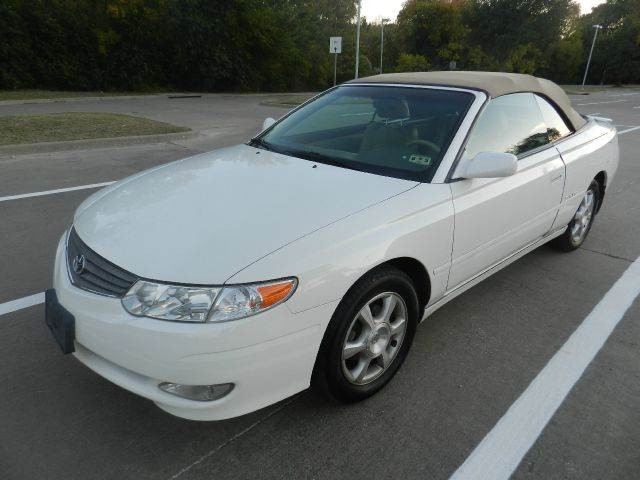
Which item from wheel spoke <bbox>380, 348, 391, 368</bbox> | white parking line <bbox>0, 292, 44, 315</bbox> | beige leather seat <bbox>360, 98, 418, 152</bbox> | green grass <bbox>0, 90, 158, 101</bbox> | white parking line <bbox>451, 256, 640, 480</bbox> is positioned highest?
beige leather seat <bbox>360, 98, 418, 152</bbox>

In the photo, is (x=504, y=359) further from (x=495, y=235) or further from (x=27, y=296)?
(x=27, y=296)

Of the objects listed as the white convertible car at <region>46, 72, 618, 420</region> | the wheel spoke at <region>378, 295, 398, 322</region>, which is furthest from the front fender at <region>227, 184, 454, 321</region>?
the wheel spoke at <region>378, 295, 398, 322</region>

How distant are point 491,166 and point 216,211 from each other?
1445 millimetres

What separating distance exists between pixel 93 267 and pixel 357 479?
4.73ft

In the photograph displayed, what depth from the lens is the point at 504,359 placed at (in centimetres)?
287

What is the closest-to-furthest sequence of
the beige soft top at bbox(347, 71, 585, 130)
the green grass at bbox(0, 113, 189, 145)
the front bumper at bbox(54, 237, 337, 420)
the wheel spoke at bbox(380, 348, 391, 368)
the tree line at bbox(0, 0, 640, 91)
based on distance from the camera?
the front bumper at bbox(54, 237, 337, 420)
the wheel spoke at bbox(380, 348, 391, 368)
the beige soft top at bbox(347, 71, 585, 130)
the green grass at bbox(0, 113, 189, 145)
the tree line at bbox(0, 0, 640, 91)

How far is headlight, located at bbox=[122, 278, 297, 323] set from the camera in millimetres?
1857

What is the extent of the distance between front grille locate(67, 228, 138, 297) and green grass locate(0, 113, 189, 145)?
6.87 metres

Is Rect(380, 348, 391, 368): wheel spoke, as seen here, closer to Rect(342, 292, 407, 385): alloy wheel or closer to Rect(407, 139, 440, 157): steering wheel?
Rect(342, 292, 407, 385): alloy wheel

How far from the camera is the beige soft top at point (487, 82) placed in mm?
3129

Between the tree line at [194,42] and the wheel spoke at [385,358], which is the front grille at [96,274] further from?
the tree line at [194,42]

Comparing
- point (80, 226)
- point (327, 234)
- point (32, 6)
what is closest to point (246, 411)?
point (327, 234)

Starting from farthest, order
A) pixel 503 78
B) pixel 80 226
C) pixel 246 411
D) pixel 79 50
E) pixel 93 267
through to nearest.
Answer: pixel 79 50 < pixel 503 78 < pixel 80 226 < pixel 93 267 < pixel 246 411

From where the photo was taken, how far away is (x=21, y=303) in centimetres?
323
